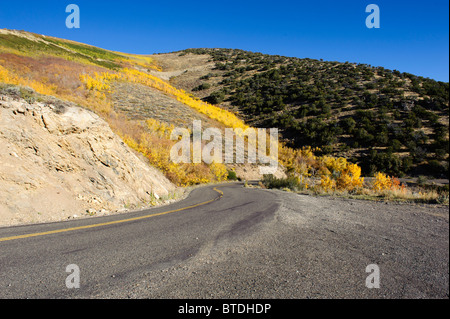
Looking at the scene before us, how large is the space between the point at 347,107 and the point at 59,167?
136ft

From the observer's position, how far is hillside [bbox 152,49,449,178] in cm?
2575

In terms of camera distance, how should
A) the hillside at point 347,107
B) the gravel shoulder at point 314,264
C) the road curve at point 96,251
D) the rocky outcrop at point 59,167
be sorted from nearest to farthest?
the gravel shoulder at point 314,264 < the road curve at point 96,251 < the rocky outcrop at point 59,167 < the hillside at point 347,107

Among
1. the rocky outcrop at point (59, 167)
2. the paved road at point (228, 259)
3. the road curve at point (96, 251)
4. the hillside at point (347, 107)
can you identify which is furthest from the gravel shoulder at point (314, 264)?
the hillside at point (347, 107)

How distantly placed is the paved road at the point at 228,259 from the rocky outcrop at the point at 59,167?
8.76 ft

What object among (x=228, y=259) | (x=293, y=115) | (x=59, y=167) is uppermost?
(x=293, y=115)

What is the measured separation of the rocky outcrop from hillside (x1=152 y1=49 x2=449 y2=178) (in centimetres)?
2665

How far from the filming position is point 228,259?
320 cm

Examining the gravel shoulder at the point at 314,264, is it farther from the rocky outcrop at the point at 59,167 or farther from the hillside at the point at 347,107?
the hillside at the point at 347,107

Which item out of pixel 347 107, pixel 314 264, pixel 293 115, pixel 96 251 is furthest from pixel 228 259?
pixel 347 107

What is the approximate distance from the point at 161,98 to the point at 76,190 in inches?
1090

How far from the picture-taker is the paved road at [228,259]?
236 cm

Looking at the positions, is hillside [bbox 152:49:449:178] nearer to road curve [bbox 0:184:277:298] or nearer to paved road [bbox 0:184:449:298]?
paved road [bbox 0:184:449:298]

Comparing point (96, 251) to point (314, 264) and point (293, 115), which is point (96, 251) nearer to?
point (314, 264)

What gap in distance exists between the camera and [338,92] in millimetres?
42781
